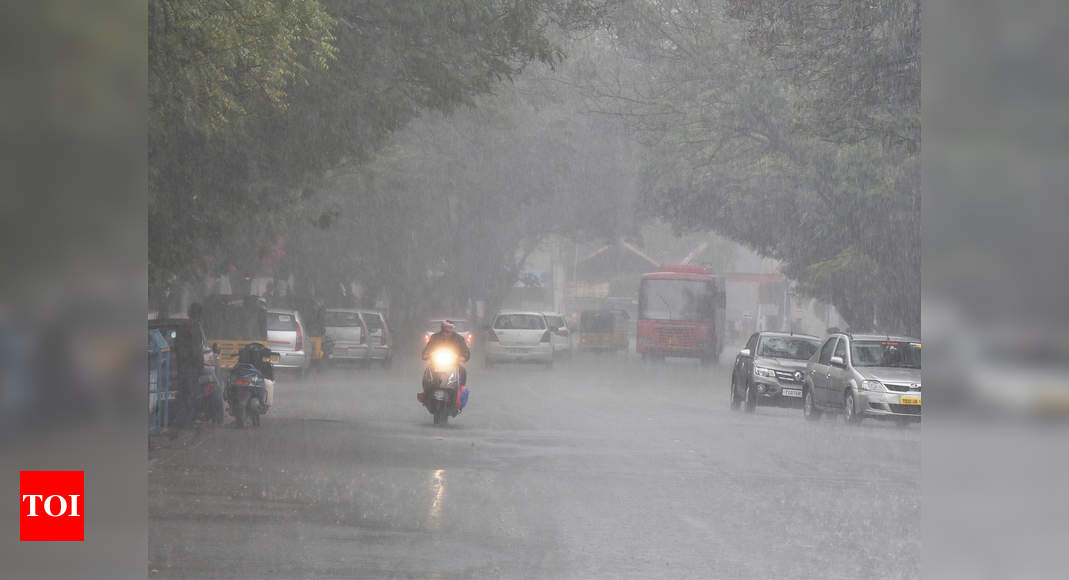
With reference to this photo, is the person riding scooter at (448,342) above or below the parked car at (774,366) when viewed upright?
above

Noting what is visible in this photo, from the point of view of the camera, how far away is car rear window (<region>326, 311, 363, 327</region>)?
2299 cm

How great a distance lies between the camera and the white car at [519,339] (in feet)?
75.1

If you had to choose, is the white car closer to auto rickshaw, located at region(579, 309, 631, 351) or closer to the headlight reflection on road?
auto rickshaw, located at region(579, 309, 631, 351)

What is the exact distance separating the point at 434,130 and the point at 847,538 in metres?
13.7

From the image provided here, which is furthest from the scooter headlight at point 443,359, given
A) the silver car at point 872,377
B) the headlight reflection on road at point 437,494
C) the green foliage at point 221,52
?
the silver car at point 872,377

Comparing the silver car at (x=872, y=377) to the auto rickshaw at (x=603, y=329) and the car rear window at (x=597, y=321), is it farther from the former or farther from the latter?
the auto rickshaw at (x=603, y=329)

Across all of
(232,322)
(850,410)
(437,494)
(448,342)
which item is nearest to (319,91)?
(448,342)

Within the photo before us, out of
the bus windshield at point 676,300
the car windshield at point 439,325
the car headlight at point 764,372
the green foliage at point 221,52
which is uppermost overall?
the green foliage at point 221,52

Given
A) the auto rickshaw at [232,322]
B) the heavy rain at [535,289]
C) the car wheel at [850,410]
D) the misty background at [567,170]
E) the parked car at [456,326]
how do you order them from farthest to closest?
the parked car at [456,326] < the auto rickshaw at [232,322] < the car wheel at [850,410] < the misty background at [567,170] < the heavy rain at [535,289]

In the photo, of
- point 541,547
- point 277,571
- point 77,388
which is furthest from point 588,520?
point 77,388

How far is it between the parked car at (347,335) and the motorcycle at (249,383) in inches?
278

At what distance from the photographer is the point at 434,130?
21750mm

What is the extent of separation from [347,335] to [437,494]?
12.9 metres

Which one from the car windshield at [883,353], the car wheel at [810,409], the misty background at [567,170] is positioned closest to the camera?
the misty background at [567,170]
